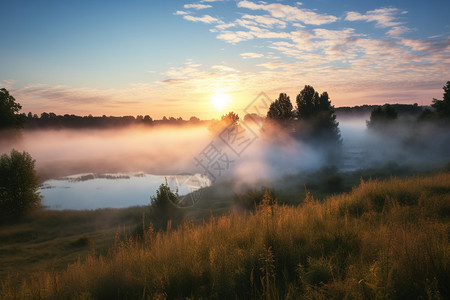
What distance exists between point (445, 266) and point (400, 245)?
56cm

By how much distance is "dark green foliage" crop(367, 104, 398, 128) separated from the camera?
53938 millimetres

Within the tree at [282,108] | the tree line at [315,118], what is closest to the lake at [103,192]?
the tree at [282,108]

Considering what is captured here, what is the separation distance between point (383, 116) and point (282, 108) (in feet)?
73.8

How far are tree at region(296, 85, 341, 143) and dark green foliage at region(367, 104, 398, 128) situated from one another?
1132cm

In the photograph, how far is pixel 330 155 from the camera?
51.8m

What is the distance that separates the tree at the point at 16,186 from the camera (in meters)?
30.6

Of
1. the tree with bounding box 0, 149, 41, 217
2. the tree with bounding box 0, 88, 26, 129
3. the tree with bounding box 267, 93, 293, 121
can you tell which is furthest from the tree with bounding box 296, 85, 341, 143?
the tree with bounding box 0, 88, 26, 129

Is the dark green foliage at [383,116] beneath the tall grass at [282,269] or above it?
above

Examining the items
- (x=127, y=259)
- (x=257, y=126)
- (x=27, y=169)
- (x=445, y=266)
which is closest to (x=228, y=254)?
(x=127, y=259)

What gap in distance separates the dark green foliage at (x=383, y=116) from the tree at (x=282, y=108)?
63.8 ft

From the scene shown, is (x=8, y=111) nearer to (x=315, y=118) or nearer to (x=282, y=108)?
(x=282, y=108)

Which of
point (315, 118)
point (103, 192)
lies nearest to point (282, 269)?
point (315, 118)

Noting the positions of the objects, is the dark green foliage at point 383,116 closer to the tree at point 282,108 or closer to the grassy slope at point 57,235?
the tree at point 282,108

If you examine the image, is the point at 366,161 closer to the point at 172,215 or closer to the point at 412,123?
the point at 412,123
